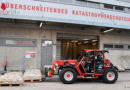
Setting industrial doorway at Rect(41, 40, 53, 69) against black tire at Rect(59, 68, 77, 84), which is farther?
industrial doorway at Rect(41, 40, 53, 69)

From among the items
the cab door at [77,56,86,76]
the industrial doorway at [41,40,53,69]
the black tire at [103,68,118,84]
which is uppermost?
the industrial doorway at [41,40,53,69]

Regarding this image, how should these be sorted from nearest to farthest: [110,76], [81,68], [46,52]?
1. [81,68]
2. [110,76]
3. [46,52]

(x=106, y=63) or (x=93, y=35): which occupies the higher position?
(x=93, y=35)

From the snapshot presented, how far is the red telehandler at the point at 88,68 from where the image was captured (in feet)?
26.8

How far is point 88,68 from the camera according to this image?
28.2ft

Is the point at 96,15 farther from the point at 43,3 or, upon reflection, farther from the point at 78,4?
the point at 43,3

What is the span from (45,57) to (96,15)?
642 cm

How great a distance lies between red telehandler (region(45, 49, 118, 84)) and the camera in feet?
26.8

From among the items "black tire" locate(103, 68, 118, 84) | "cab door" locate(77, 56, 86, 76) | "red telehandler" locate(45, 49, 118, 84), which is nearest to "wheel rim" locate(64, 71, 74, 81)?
"red telehandler" locate(45, 49, 118, 84)

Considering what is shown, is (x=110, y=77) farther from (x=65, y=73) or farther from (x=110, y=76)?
(x=65, y=73)

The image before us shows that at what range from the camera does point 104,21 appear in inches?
529

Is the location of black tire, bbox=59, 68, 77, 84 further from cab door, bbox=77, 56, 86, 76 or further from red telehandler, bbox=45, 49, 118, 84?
cab door, bbox=77, 56, 86, 76

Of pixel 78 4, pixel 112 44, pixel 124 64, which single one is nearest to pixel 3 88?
pixel 78 4

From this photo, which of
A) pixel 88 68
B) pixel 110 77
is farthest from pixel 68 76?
pixel 110 77
